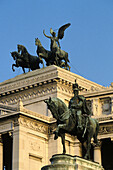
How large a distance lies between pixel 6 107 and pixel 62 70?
10.9 metres

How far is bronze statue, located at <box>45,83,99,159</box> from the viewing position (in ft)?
134

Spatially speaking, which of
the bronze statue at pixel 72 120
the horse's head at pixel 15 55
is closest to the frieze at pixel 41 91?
the horse's head at pixel 15 55

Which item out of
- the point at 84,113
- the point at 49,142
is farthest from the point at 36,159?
the point at 84,113

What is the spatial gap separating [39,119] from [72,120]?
34.3 m

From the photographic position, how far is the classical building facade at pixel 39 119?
241 feet

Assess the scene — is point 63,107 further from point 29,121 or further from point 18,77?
point 18,77

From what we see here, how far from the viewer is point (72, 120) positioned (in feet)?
135

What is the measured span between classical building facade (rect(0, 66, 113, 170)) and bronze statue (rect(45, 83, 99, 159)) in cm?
3038

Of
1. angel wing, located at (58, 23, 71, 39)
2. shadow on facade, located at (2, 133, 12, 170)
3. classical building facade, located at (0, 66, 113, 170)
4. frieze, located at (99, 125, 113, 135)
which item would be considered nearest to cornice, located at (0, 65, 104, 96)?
classical building facade, located at (0, 66, 113, 170)

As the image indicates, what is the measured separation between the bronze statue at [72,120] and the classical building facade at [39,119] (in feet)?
99.7

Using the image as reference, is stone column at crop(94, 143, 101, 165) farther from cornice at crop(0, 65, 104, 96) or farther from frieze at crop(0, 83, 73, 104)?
cornice at crop(0, 65, 104, 96)

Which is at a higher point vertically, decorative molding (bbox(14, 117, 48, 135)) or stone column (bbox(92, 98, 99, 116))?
stone column (bbox(92, 98, 99, 116))

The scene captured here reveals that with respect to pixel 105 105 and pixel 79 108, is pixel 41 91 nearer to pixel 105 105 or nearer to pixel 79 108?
pixel 105 105

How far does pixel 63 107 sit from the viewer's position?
4144 centimetres
